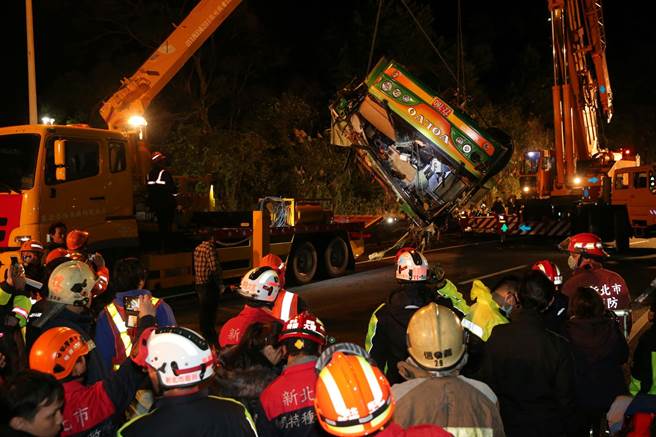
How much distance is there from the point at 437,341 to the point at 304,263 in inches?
467

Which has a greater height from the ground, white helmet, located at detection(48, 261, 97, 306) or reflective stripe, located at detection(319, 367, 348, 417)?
white helmet, located at detection(48, 261, 97, 306)

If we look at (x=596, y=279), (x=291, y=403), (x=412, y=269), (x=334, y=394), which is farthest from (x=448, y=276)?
(x=334, y=394)

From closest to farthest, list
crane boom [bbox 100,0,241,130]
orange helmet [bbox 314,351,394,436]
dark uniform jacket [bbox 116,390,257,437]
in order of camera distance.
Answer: orange helmet [bbox 314,351,394,436] → dark uniform jacket [bbox 116,390,257,437] → crane boom [bbox 100,0,241,130]

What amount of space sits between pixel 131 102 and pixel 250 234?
3.32 meters

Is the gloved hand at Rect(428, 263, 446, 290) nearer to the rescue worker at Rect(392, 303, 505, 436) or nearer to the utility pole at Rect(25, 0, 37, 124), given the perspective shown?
the rescue worker at Rect(392, 303, 505, 436)

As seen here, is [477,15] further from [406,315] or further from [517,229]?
[406,315]

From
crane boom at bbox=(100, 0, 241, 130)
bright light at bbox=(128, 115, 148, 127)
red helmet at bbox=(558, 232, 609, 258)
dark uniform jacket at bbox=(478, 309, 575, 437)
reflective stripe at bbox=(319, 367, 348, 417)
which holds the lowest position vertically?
dark uniform jacket at bbox=(478, 309, 575, 437)

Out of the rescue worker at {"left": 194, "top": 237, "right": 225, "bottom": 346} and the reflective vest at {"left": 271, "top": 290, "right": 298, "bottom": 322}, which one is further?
the rescue worker at {"left": 194, "top": 237, "right": 225, "bottom": 346}

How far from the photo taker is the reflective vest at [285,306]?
5133 mm

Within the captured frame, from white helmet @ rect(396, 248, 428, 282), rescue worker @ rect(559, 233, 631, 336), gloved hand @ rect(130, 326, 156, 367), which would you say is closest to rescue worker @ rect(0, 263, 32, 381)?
gloved hand @ rect(130, 326, 156, 367)

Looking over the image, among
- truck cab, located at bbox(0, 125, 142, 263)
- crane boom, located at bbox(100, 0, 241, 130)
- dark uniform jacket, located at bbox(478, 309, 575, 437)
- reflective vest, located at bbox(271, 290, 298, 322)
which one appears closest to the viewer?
dark uniform jacket, located at bbox(478, 309, 575, 437)

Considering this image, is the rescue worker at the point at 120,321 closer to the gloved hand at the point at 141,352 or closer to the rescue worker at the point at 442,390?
the gloved hand at the point at 141,352

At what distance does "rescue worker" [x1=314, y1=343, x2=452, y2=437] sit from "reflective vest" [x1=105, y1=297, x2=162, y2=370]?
8.78ft

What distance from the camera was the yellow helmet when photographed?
9.41 ft
